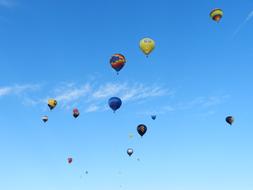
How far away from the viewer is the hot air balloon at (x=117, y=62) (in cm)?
7038

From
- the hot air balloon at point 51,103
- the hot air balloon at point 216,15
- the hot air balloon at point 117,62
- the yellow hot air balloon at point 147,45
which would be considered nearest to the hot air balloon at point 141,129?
the hot air balloon at point 117,62

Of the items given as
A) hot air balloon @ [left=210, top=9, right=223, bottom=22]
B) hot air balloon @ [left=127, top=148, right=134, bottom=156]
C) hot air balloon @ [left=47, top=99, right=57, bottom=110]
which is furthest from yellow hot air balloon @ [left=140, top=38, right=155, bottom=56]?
hot air balloon @ [left=127, top=148, right=134, bottom=156]

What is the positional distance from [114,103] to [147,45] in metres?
10.8

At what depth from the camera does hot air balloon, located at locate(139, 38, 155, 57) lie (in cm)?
6981

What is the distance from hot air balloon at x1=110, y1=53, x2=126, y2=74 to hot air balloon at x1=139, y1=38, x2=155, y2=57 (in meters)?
3.85

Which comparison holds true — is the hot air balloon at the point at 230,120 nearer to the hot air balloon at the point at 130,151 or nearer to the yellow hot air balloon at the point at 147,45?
the hot air balloon at the point at 130,151

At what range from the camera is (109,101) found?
72.9 m

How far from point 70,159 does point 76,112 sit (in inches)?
476

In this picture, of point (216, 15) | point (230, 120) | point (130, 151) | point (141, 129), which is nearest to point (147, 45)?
point (216, 15)

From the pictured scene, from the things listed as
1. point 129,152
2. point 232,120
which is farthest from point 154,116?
point 232,120

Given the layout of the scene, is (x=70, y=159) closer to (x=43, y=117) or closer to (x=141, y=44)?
(x=43, y=117)

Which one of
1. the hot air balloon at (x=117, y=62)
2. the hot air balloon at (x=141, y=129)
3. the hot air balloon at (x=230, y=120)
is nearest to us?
the hot air balloon at (x=117, y=62)

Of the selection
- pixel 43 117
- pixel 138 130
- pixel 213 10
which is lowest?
pixel 138 130

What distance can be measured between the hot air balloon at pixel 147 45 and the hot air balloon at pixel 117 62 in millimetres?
3854
